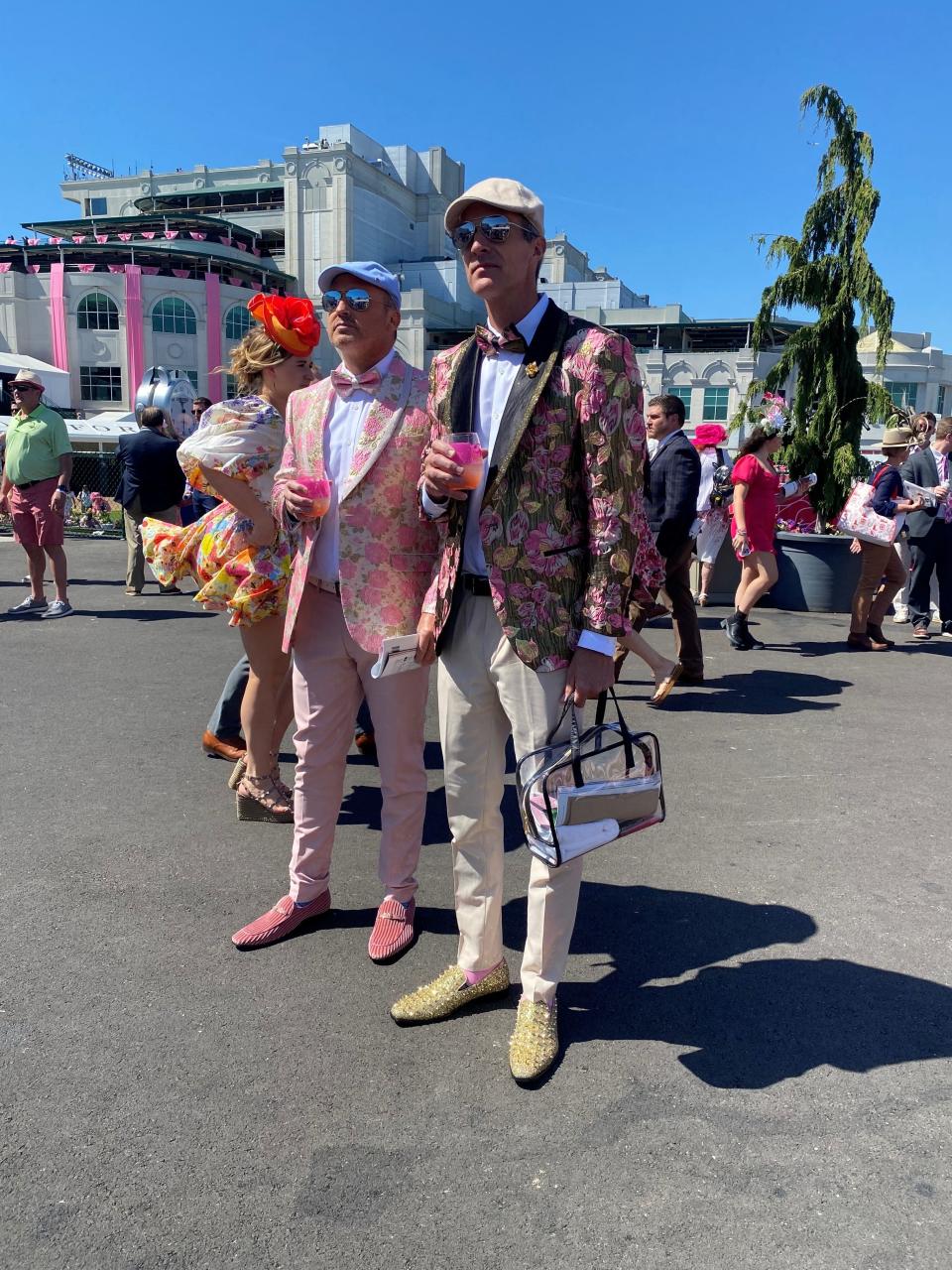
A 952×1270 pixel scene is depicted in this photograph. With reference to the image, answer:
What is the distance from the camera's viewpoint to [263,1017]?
2.63 meters

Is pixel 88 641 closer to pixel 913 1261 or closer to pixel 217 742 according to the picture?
pixel 217 742

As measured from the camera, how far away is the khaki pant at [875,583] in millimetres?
7852

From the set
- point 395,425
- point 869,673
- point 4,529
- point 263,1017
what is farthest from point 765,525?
point 4,529

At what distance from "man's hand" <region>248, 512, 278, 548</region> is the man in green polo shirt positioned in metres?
5.64

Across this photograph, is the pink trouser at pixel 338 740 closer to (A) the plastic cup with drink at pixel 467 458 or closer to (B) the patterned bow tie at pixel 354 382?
(B) the patterned bow tie at pixel 354 382

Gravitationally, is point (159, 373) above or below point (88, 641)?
→ above

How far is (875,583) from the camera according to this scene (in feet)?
26.4

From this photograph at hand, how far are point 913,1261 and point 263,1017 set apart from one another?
171 centimetres

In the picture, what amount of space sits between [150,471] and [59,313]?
50.5 metres

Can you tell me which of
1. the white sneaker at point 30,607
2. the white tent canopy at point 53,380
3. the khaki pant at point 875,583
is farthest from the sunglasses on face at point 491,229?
the white tent canopy at point 53,380

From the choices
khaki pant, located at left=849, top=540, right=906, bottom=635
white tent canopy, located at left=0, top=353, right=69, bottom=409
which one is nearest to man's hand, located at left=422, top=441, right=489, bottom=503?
khaki pant, located at left=849, top=540, right=906, bottom=635

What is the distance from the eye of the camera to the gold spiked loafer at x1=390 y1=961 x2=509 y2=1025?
2.63 meters

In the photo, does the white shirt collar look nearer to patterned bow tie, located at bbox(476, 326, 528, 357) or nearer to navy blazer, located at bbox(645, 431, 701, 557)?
patterned bow tie, located at bbox(476, 326, 528, 357)

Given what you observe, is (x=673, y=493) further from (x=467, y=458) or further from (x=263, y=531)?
(x=467, y=458)
